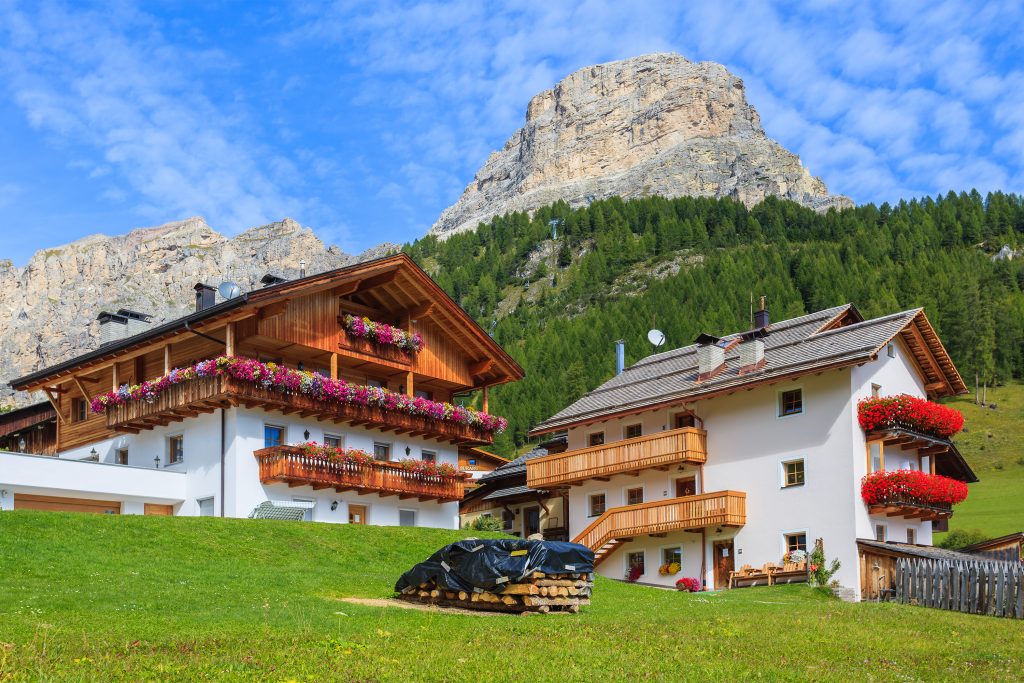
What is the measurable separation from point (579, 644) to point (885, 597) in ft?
62.0

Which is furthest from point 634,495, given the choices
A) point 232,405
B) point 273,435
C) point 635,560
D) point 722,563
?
point 232,405

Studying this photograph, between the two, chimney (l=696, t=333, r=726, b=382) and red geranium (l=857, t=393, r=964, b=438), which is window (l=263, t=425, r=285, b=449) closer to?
chimney (l=696, t=333, r=726, b=382)

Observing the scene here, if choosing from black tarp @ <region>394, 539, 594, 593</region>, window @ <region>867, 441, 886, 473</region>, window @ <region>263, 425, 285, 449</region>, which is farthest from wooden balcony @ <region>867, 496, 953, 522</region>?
window @ <region>263, 425, 285, 449</region>

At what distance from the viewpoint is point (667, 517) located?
37.6 meters

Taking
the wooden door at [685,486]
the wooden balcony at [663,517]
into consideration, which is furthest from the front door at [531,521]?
the wooden door at [685,486]

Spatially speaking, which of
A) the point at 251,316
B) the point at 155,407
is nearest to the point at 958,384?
the point at 251,316

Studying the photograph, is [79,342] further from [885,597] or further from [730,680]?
[730,680]

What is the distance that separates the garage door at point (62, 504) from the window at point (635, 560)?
1751cm

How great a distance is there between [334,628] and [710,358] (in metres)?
25.7

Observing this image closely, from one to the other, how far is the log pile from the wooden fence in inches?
477

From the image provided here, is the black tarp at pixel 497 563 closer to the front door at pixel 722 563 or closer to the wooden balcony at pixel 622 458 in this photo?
the front door at pixel 722 563

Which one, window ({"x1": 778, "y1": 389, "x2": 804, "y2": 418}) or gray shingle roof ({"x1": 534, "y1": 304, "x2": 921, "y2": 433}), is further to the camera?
window ({"x1": 778, "y1": 389, "x2": 804, "y2": 418})

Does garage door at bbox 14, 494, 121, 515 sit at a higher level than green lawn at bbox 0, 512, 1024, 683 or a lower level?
higher

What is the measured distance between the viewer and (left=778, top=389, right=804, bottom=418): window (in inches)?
1451
